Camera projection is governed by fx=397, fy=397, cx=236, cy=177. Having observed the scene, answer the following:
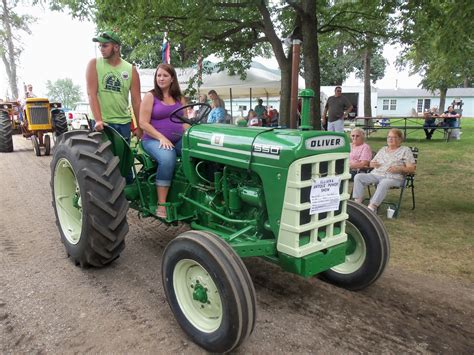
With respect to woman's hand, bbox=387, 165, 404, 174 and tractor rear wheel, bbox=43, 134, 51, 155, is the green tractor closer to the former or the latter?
woman's hand, bbox=387, 165, 404, 174

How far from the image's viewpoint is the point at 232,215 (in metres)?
3.16

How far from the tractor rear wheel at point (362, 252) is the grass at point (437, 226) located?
73cm

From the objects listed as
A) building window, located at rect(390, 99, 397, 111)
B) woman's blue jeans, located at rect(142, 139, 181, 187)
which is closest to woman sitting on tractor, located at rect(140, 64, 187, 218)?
woman's blue jeans, located at rect(142, 139, 181, 187)

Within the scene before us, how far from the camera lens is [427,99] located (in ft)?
160

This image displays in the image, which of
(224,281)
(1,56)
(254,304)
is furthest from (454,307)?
(1,56)

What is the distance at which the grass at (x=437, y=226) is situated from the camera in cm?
382

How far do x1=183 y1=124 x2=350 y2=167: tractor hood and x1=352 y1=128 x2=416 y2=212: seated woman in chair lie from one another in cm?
257

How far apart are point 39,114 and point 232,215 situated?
10021 mm

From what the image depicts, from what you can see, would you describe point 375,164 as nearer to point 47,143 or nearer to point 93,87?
point 93,87

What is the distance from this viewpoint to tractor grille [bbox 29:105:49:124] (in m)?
11.1

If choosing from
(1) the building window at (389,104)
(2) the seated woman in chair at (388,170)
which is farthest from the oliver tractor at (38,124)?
(1) the building window at (389,104)

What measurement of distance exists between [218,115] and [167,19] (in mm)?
2505

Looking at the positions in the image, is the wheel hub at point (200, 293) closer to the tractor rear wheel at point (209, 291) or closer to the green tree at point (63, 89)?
the tractor rear wheel at point (209, 291)

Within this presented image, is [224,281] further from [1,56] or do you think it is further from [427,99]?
[427,99]
